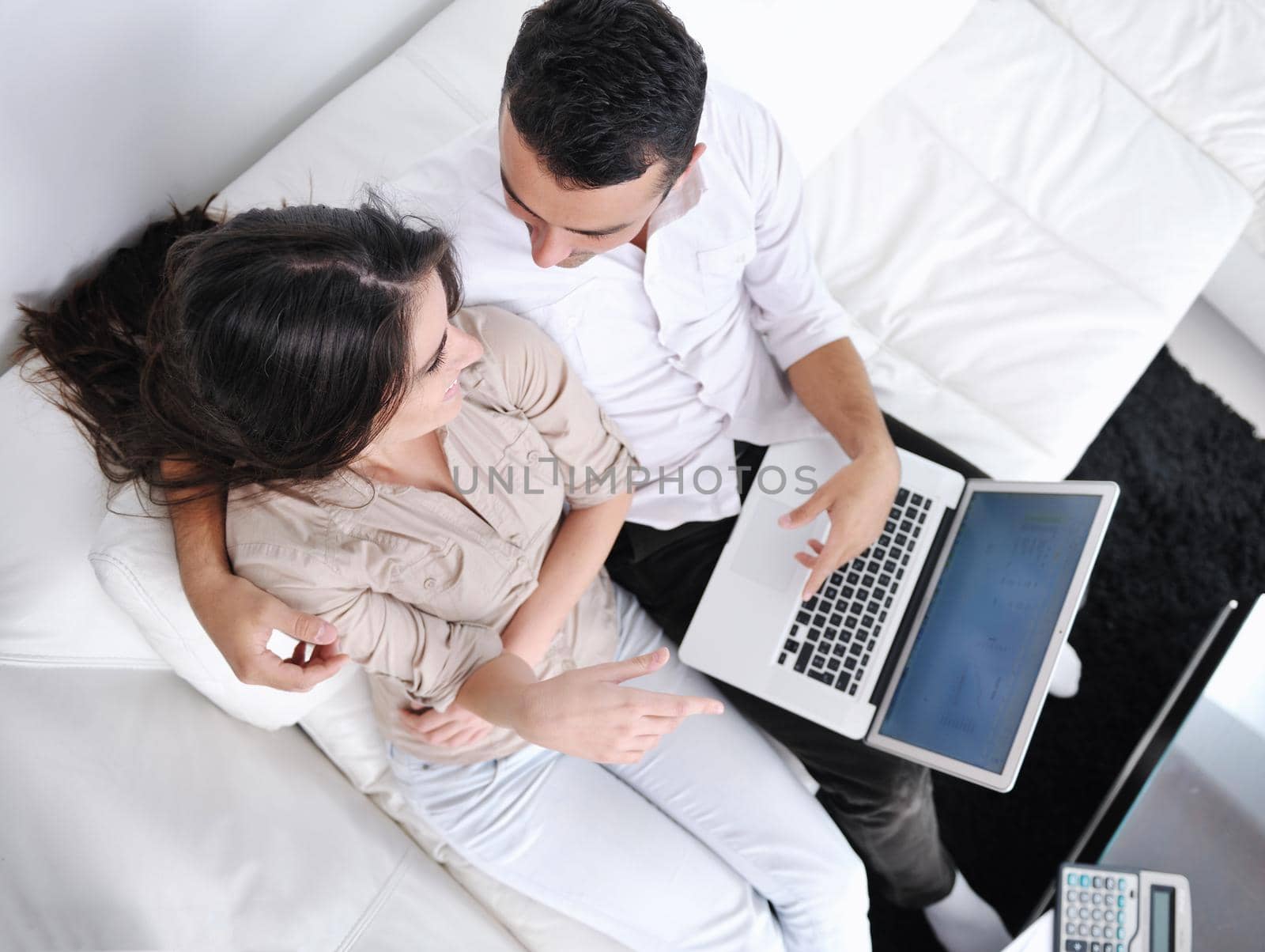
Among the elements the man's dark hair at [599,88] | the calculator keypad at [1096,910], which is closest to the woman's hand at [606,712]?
the man's dark hair at [599,88]

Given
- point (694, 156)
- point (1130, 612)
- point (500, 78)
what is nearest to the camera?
point (694, 156)

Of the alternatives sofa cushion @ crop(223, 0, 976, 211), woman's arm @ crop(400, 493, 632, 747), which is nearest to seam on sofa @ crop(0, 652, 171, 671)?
woman's arm @ crop(400, 493, 632, 747)

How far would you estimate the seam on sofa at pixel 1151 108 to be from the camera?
168cm

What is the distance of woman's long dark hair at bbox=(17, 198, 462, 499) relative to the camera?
830mm

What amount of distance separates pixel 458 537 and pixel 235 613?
0.92 feet

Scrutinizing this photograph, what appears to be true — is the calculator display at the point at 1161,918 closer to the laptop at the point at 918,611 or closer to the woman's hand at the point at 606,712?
the laptop at the point at 918,611

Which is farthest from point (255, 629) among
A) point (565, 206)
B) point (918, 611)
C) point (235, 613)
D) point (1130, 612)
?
point (1130, 612)

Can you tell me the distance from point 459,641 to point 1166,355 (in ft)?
5.70

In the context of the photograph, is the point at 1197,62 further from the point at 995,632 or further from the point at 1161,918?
the point at 1161,918

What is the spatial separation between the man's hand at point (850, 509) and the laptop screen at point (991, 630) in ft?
0.52

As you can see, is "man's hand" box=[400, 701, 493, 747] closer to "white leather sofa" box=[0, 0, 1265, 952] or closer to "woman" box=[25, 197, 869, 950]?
"woman" box=[25, 197, 869, 950]

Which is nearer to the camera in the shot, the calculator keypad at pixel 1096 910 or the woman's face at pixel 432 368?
the woman's face at pixel 432 368

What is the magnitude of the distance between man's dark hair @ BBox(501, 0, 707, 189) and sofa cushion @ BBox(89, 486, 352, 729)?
0.63 m

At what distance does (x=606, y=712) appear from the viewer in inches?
38.0
